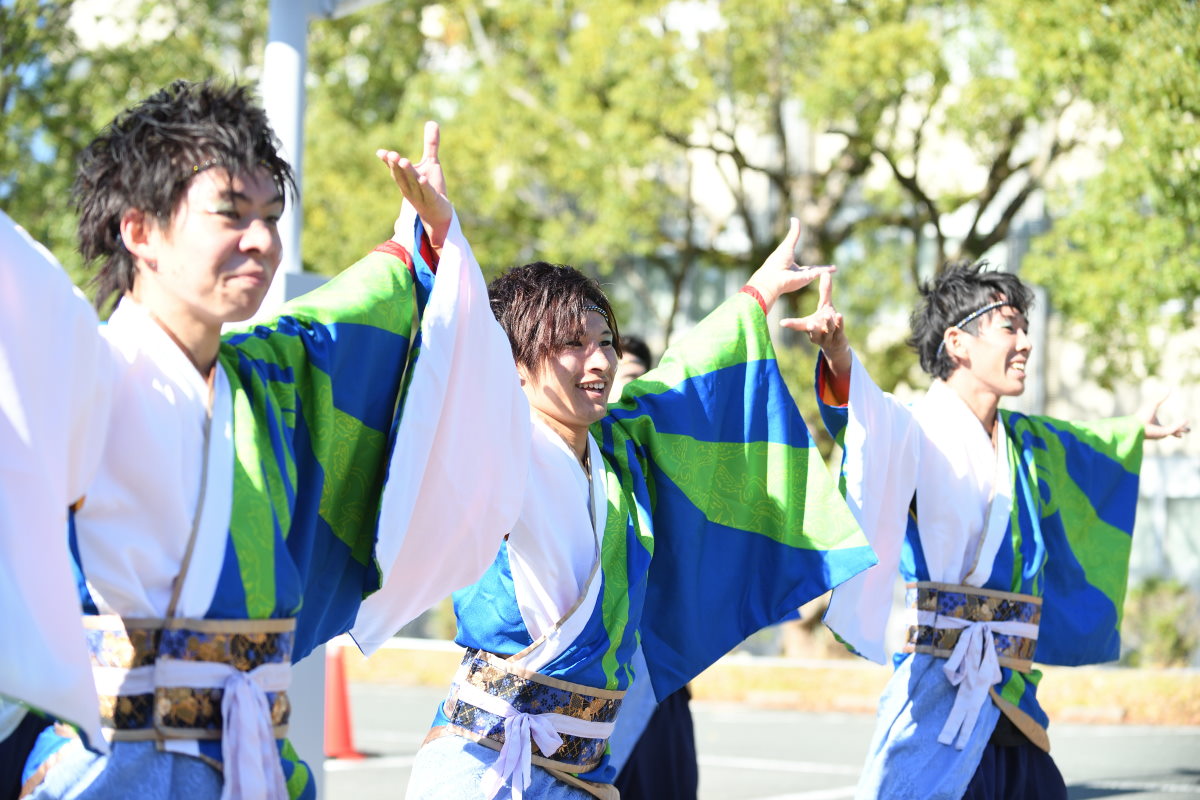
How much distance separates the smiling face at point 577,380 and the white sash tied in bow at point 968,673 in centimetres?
142

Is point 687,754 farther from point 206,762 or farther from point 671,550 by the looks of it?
point 206,762

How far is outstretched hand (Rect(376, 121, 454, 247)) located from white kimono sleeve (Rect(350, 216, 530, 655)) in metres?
0.04

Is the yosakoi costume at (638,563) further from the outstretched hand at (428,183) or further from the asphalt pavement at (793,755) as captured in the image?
the asphalt pavement at (793,755)

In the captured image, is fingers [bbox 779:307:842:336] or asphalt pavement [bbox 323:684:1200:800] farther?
asphalt pavement [bbox 323:684:1200:800]

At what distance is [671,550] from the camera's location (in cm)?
345

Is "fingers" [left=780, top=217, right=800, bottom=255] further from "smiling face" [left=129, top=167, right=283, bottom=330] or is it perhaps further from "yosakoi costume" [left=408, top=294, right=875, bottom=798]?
"smiling face" [left=129, top=167, right=283, bottom=330]

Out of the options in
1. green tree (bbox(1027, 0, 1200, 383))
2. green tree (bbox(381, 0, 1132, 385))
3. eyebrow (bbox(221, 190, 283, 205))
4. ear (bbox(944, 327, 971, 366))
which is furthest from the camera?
green tree (bbox(381, 0, 1132, 385))

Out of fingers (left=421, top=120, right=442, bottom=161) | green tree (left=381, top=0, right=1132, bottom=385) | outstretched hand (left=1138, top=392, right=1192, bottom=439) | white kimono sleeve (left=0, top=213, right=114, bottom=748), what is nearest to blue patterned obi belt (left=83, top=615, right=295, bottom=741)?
white kimono sleeve (left=0, top=213, right=114, bottom=748)

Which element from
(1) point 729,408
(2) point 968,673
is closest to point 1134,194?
(2) point 968,673

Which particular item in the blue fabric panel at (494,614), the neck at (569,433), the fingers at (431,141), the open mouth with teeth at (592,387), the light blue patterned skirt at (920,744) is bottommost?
the light blue patterned skirt at (920,744)

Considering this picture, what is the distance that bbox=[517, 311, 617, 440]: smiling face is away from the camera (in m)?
3.10

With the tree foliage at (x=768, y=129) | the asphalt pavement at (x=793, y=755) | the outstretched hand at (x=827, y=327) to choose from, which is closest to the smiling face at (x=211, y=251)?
the outstretched hand at (x=827, y=327)

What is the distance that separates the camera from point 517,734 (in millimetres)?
2920

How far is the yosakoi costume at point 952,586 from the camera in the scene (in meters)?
3.90
